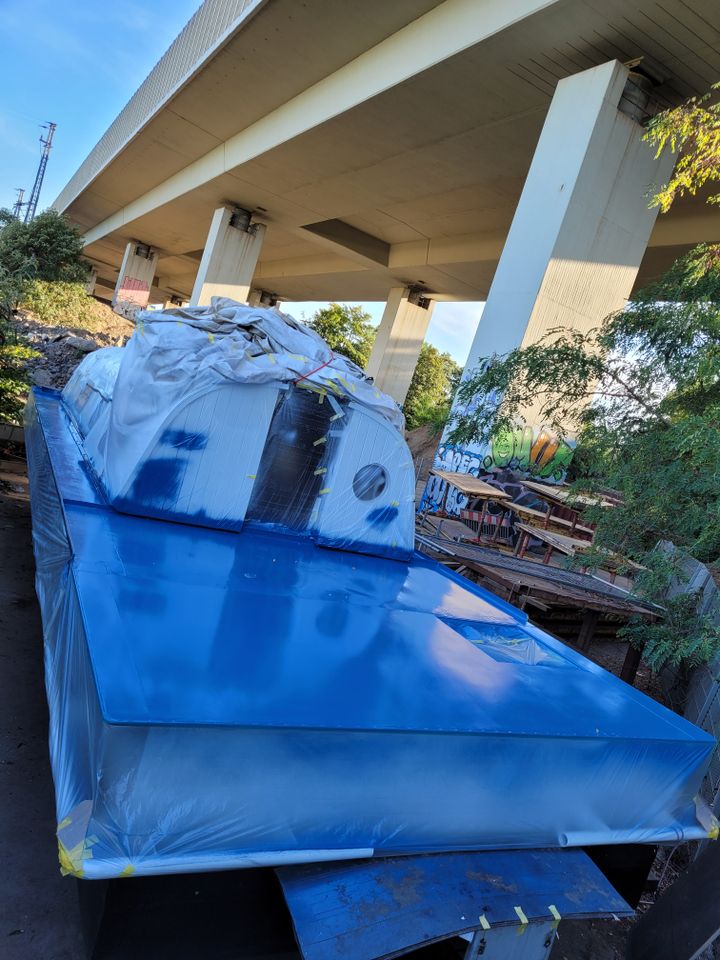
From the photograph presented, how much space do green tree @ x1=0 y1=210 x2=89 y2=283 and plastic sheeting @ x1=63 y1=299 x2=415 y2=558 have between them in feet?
69.7

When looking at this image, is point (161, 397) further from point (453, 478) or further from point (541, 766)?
point (453, 478)

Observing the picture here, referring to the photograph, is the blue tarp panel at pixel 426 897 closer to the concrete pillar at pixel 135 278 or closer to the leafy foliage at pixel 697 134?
the leafy foliage at pixel 697 134

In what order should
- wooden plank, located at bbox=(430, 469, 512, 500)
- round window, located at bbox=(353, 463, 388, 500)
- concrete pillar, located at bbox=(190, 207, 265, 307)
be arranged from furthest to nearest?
concrete pillar, located at bbox=(190, 207, 265, 307), wooden plank, located at bbox=(430, 469, 512, 500), round window, located at bbox=(353, 463, 388, 500)

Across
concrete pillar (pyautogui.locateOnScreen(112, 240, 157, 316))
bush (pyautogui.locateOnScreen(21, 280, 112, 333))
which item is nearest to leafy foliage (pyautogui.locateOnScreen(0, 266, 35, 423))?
bush (pyautogui.locateOnScreen(21, 280, 112, 333))

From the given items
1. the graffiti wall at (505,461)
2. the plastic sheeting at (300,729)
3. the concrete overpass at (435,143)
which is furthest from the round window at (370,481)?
the concrete overpass at (435,143)

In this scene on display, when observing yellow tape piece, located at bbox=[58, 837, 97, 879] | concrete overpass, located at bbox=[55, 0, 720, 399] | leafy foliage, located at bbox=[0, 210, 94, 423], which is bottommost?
yellow tape piece, located at bbox=[58, 837, 97, 879]

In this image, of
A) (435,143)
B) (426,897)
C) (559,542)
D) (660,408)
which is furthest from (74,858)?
(435,143)

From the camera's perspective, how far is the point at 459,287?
79.3 feet

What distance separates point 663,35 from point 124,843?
37.9ft

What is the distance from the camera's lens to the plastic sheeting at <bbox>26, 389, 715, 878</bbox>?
84.1 inches

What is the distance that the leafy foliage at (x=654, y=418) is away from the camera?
17.1 ft

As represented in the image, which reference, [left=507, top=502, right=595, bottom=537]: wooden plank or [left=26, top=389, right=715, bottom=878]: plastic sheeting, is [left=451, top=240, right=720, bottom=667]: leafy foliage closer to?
[left=26, top=389, right=715, bottom=878]: plastic sheeting

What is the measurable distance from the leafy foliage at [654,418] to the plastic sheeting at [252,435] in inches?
82.3

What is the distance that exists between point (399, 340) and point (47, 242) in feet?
46.4
